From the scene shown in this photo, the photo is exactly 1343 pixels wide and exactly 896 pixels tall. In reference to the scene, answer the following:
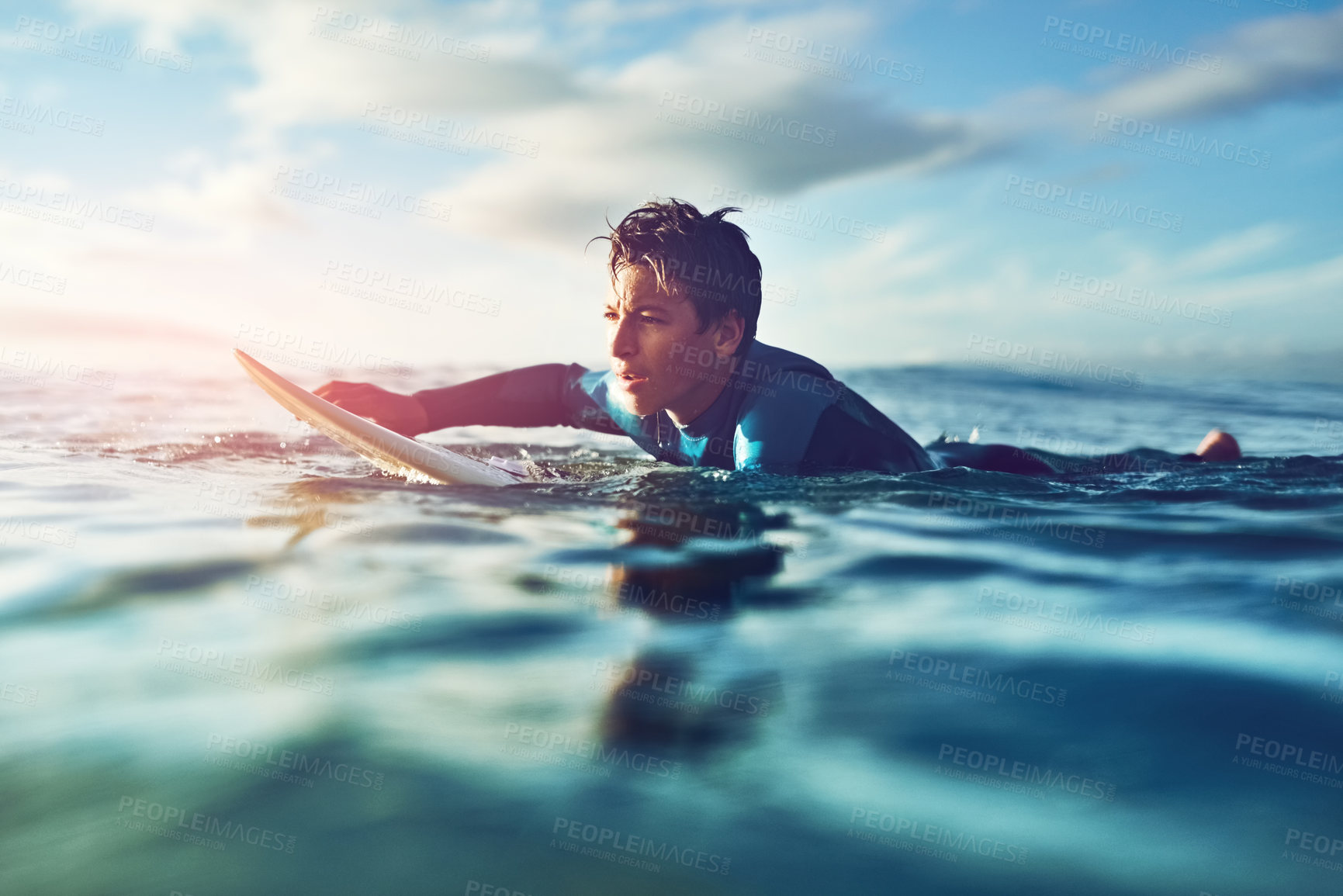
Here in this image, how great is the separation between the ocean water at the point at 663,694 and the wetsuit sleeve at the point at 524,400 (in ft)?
3.11

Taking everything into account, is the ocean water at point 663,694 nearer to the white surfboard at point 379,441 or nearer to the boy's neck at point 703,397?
the white surfboard at point 379,441

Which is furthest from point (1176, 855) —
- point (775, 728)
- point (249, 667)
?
point (249, 667)

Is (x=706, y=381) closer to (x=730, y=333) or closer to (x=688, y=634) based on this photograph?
(x=730, y=333)

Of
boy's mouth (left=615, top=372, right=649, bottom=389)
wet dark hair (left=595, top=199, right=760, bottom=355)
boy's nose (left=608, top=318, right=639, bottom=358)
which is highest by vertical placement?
wet dark hair (left=595, top=199, right=760, bottom=355)

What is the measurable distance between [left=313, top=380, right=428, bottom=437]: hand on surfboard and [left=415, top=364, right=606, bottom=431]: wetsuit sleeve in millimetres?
142

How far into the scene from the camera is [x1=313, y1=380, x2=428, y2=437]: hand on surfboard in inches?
168

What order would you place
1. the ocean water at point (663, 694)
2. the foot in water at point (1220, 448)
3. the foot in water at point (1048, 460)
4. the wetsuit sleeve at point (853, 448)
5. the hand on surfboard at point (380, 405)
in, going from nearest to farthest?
the ocean water at point (663, 694) → the wetsuit sleeve at point (853, 448) → the hand on surfboard at point (380, 405) → the foot in water at point (1048, 460) → the foot in water at point (1220, 448)

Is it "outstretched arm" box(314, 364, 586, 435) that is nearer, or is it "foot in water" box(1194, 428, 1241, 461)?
"outstretched arm" box(314, 364, 586, 435)

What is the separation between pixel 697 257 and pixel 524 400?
134cm

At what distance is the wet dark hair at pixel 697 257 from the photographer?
12.8ft

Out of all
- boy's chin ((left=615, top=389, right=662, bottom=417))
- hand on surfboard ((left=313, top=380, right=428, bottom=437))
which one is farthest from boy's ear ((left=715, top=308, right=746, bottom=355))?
hand on surfboard ((left=313, top=380, right=428, bottom=437))

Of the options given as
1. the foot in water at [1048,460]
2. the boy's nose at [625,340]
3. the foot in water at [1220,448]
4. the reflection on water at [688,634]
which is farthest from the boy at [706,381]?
the foot in water at [1220,448]

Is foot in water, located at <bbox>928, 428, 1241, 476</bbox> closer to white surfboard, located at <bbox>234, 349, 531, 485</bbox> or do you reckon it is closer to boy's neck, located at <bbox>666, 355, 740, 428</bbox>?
boy's neck, located at <bbox>666, 355, 740, 428</bbox>

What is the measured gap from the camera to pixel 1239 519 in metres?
3.66
